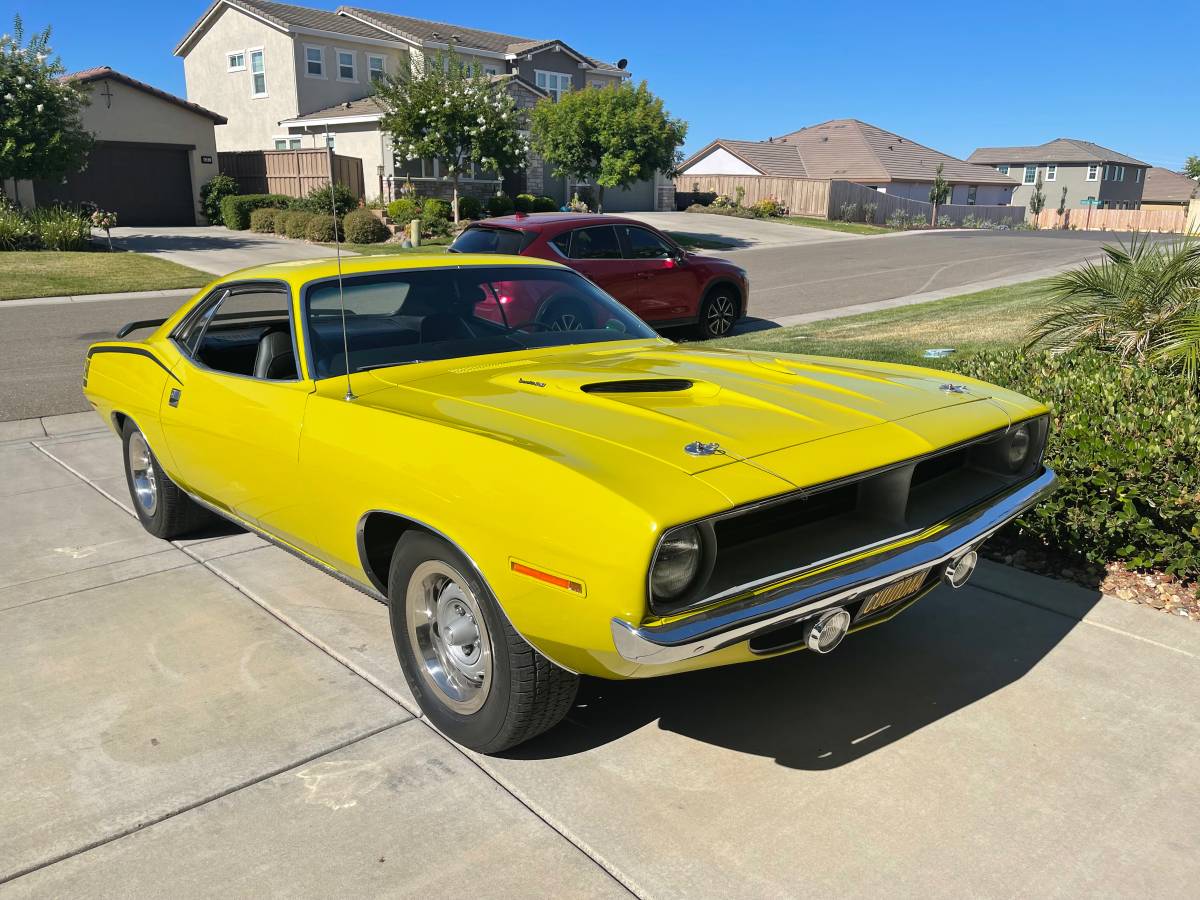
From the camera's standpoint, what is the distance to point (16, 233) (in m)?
23.1

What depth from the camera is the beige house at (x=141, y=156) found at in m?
31.7

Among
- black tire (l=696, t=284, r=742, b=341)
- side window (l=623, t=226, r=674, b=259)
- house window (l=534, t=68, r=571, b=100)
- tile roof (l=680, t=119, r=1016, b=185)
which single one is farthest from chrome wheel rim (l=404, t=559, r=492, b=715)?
tile roof (l=680, t=119, r=1016, b=185)

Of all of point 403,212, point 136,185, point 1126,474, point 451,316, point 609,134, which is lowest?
point 1126,474

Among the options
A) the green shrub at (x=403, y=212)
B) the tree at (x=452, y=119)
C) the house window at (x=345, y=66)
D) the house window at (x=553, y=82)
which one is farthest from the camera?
the house window at (x=553, y=82)

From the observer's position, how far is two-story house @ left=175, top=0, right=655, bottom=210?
35.3 metres

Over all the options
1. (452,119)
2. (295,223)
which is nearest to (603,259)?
(452,119)

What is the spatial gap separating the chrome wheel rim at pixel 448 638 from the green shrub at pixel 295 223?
26475 mm

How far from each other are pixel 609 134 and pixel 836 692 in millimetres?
28811

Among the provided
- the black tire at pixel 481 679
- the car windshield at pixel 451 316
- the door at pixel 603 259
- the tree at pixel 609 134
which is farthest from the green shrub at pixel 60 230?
the black tire at pixel 481 679

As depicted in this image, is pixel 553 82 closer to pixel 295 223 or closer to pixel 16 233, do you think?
pixel 295 223

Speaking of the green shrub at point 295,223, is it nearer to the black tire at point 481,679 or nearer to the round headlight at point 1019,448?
the black tire at point 481,679

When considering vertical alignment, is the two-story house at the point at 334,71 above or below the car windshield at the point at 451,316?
above

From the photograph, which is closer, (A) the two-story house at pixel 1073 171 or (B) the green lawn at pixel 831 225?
(B) the green lawn at pixel 831 225

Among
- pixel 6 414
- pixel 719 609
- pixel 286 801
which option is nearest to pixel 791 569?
pixel 719 609
